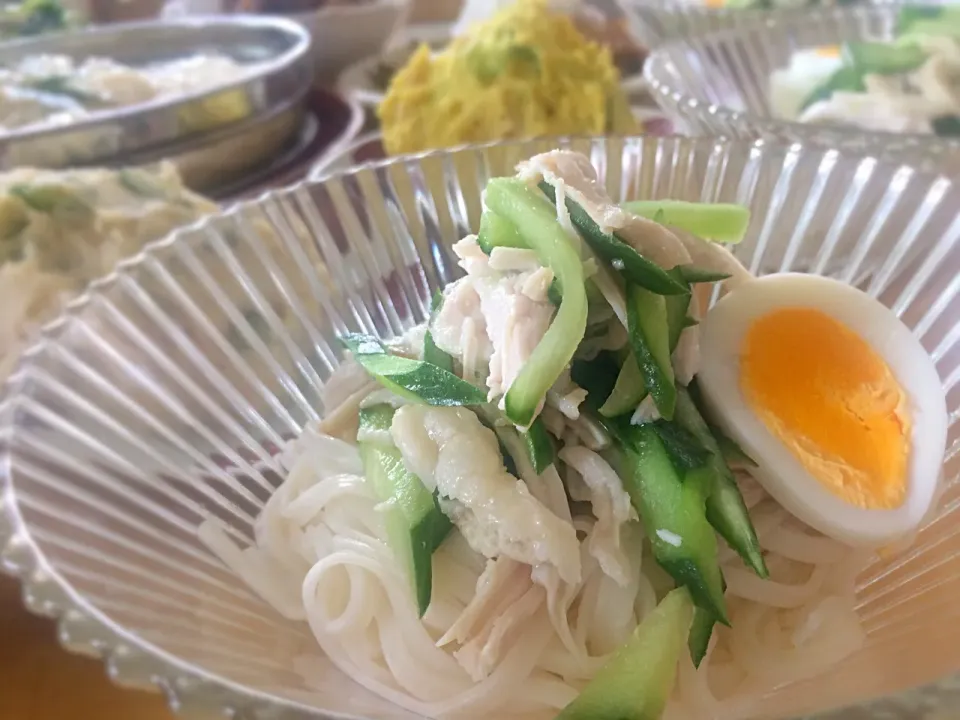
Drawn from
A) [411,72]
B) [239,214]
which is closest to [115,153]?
[411,72]

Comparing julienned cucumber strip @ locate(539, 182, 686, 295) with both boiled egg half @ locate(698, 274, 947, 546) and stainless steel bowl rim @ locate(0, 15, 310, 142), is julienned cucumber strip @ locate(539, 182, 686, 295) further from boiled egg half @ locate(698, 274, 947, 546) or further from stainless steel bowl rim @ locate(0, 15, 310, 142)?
stainless steel bowl rim @ locate(0, 15, 310, 142)

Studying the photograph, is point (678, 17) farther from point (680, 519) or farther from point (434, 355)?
point (680, 519)

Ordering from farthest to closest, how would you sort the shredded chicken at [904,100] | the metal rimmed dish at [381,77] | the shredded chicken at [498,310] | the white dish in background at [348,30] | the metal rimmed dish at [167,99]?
the white dish in background at [348,30] < the metal rimmed dish at [381,77] < the metal rimmed dish at [167,99] < the shredded chicken at [904,100] < the shredded chicken at [498,310]

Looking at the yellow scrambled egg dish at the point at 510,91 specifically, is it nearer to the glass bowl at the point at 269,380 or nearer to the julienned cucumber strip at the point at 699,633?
the glass bowl at the point at 269,380

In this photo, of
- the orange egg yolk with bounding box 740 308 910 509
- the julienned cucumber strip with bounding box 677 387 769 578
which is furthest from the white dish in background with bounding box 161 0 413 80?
the julienned cucumber strip with bounding box 677 387 769 578

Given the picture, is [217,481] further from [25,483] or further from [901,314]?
[901,314]

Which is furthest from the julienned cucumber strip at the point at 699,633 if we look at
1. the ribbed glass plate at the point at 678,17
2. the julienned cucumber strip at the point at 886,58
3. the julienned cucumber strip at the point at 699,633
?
the ribbed glass plate at the point at 678,17

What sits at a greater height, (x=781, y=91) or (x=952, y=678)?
(x=952, y=678)
